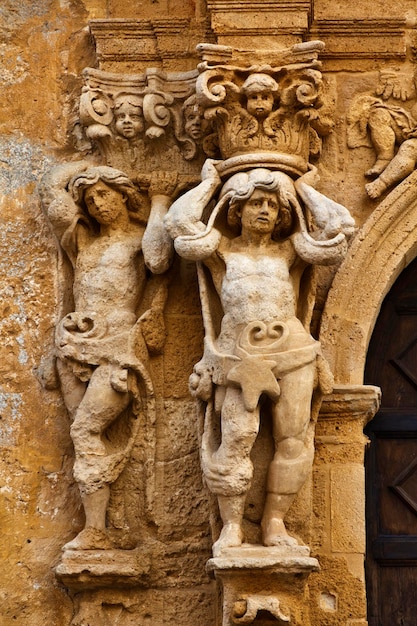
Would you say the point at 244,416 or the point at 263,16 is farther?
the point at 263,16

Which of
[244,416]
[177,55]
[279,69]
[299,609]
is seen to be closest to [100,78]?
[177,55]

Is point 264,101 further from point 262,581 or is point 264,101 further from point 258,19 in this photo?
point 262,581

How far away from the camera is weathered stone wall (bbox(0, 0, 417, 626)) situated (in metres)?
6.39

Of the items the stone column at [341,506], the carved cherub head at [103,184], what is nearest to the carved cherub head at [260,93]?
the carved cherub head at [103,184]

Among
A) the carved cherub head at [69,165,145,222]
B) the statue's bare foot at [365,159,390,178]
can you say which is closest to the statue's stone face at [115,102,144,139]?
the carved cherub head at [69,165,145,222]

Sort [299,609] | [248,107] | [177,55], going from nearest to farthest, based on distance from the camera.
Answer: [299,609]
[248,107]
[177,55]

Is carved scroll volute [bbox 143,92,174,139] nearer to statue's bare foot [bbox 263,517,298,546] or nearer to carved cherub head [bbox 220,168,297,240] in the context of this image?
carved cherub head [bbox 220,168,297,240]

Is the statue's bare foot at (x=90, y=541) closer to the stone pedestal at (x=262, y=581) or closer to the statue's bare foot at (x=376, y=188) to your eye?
the stone pedestal at (x=262, y=581)

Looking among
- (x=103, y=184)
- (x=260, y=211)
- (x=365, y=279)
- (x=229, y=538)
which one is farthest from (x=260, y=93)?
(x=229, y=538)

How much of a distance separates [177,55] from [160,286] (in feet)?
3.56

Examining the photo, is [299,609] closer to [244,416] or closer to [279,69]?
[244,416]

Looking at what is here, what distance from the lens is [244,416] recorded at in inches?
242

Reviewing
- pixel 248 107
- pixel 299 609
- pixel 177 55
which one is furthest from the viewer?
pixel 177 55

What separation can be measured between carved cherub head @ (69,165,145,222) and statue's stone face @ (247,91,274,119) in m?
0.64
